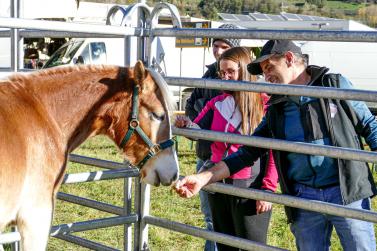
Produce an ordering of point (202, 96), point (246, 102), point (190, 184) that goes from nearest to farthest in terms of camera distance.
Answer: point (190, 184) → point (246, 102) → point (202, 96)

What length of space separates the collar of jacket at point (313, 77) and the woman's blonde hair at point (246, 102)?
0.53 metres

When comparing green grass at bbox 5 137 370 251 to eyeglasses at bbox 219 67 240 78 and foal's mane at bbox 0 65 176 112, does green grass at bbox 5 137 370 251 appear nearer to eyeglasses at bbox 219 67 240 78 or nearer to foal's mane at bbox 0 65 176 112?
eyeglasses at bbox 219 67 240 78

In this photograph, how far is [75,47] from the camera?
1589 cm

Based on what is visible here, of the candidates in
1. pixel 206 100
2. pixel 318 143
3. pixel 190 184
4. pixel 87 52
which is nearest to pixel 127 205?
pixel 190 184

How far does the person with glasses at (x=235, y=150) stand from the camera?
13.6ft

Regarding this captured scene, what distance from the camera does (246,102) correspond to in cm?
426

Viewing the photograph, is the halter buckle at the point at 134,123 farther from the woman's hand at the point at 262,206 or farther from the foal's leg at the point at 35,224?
the woman's hand at the point at 262,206

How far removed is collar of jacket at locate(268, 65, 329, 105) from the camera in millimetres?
3549

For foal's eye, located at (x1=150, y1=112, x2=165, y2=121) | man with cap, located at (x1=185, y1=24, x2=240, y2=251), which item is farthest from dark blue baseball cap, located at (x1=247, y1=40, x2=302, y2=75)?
man with cap, located at (x1=185, y1=24, x2=240, y2=251)

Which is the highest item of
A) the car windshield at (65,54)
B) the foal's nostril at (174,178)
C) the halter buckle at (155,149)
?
the halter buckle at (155,149)

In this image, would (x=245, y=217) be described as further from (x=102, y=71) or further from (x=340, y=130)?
(x=102, y=71)

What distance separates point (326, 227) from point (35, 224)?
1.61 metres

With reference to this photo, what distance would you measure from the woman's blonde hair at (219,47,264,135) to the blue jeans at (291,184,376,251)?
0.72 metres

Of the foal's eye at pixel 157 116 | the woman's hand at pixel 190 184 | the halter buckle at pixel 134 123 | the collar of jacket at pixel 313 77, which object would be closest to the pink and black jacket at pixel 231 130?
the woman's hand at pixel 190 184
